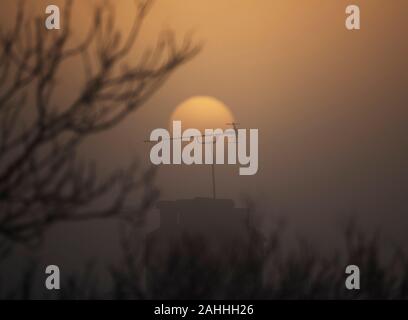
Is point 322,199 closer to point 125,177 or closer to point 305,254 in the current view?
point 305,254

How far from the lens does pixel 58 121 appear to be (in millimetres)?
5297

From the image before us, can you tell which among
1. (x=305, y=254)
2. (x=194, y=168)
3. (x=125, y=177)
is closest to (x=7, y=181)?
(x=125, y=177)

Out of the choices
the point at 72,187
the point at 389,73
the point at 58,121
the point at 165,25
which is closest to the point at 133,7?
the point at 165,25

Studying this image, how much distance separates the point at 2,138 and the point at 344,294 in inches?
96.0

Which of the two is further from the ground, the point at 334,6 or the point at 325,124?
the point at 334,6

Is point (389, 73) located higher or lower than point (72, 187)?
higher

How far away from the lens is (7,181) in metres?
5.29

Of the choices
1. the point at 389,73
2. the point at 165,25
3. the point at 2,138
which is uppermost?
the point at 165,25

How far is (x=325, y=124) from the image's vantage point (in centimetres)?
530

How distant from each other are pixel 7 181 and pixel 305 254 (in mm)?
1985
